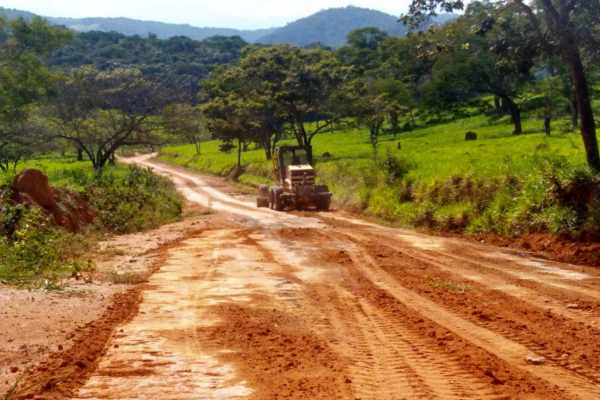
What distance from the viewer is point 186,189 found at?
46.8m

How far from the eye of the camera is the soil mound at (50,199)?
1759 cm

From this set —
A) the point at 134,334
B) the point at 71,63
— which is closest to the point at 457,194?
the point at 134,334

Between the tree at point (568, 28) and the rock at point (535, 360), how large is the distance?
10.9 meters

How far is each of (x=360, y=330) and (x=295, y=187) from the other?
839 inches

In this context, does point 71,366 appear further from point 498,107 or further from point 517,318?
point 498,107

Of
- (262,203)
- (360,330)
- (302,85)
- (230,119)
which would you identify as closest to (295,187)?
(262,203)

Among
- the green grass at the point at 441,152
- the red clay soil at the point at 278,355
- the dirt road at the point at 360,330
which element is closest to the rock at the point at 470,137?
the green grass at the point at 441,152

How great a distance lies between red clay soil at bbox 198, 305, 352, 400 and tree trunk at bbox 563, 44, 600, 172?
10887 millimetres

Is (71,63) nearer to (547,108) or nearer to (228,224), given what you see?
(547,108)

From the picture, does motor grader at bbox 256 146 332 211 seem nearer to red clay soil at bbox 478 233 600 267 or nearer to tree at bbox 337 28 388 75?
red clay soil at bbox 478 233 600 267

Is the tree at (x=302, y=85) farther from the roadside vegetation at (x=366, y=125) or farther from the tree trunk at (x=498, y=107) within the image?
the tree trunk at (x=498, y=107)

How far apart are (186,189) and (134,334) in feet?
128

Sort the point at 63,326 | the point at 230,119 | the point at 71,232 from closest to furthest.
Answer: the point at 63,326 < the point at 71,232 < the point at 230,119

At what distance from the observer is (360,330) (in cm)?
839
